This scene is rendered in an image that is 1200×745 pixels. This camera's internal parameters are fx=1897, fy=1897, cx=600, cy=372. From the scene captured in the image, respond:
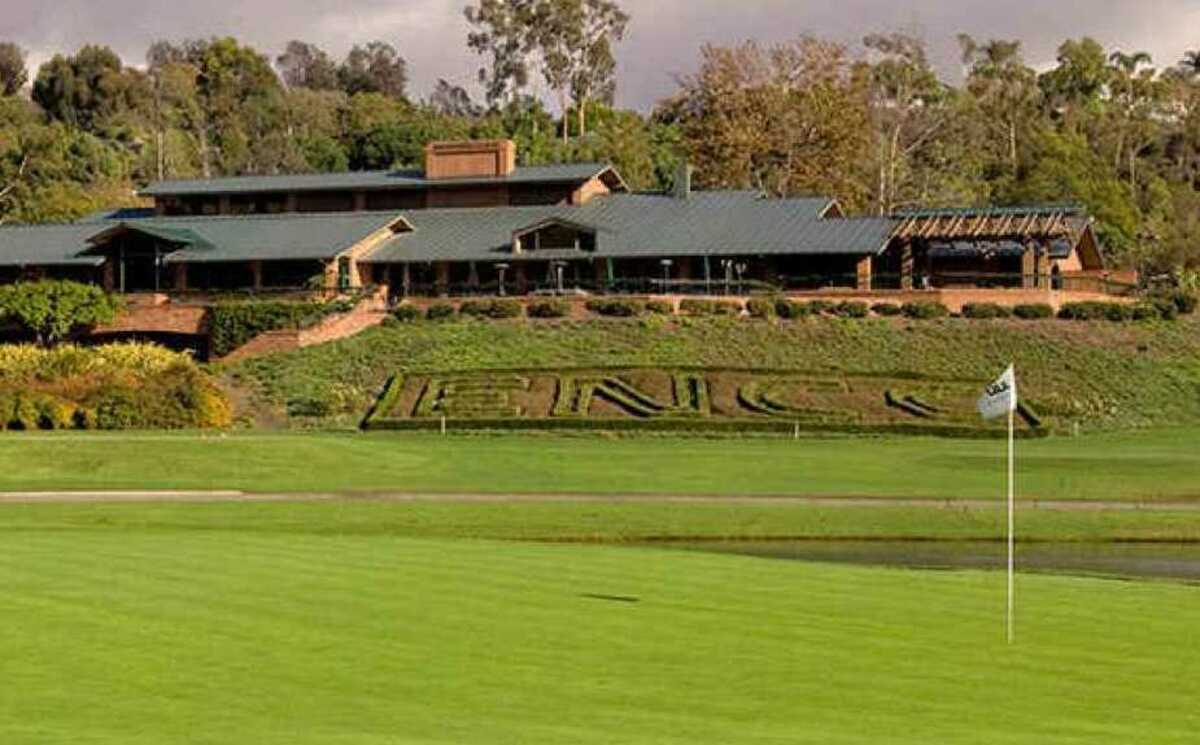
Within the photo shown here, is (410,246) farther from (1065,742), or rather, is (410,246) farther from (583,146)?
(1065,742)

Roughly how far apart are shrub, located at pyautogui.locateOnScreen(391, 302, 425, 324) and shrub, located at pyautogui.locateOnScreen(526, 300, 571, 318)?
5.18 m

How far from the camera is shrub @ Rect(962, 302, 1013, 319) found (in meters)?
82.2

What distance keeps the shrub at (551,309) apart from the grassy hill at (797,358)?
0.79 m

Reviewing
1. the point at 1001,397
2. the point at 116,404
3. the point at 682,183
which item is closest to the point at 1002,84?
the point at 682,183

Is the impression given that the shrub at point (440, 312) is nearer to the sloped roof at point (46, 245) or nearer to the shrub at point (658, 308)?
the shrub at point (658, 308)

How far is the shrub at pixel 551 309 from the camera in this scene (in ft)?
275

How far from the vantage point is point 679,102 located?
128750 millimetres

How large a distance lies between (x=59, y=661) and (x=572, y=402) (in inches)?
2044

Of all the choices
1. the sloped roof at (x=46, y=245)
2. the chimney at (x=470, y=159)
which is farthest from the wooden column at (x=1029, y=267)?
the sloped roof at (x=46, y=245)

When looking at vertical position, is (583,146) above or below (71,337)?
above

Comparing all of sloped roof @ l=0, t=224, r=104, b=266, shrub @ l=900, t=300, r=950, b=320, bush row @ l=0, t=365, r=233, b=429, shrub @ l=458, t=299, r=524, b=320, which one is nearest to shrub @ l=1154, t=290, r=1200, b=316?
shrub @ l=900, t=300, r=950, b=320

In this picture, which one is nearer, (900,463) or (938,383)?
(900,463)

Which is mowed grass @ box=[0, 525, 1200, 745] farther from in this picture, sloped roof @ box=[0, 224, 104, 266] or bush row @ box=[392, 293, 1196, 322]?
sloped roof @ box=[0, 224, 104, 266]

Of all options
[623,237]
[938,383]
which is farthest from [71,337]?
[938,383]
